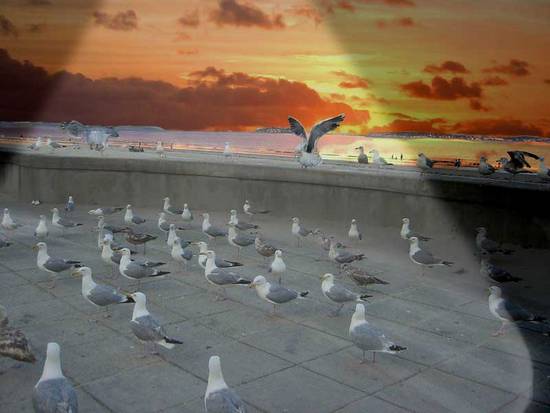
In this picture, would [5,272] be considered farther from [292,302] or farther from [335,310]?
[335,310]

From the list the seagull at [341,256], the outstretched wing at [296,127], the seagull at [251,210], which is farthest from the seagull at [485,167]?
the seagull at [341,256]

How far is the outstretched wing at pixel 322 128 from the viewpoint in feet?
69.8

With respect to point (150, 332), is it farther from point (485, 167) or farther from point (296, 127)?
point (296, 127)

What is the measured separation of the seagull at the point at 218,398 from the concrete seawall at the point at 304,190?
39.3ft

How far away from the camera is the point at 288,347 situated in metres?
8.34

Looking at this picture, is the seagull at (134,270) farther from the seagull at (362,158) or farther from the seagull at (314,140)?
the seagull at (362,158)

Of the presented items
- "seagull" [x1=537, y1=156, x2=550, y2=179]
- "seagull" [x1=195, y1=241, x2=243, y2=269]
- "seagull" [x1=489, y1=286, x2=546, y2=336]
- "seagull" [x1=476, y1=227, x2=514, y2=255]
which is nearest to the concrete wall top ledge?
"seagull" [x1=476, y1=227, x2=514, y2=255]

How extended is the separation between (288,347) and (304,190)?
40.2ft

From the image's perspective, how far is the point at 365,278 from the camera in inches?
433

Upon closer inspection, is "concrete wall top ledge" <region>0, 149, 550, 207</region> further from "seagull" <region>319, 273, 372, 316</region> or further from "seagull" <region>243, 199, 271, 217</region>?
"seagull" <region>319, 273, 372, 316</region>

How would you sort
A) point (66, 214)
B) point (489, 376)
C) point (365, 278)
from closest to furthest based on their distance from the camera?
point (489, 376), point (365, 278), point (66, 214)

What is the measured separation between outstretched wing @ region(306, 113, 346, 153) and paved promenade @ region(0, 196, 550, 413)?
28.9 ft

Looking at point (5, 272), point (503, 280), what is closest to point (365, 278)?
point (503, 280)

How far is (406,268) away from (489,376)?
631 centimetres
